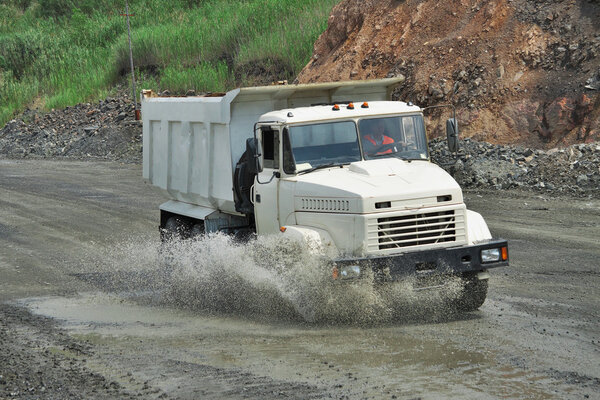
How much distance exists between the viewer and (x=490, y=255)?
9.50 meters

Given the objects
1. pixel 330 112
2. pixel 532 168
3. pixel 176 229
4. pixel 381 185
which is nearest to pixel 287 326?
pixel 381 185

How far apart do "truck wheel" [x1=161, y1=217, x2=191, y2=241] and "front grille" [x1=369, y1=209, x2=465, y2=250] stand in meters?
4.81

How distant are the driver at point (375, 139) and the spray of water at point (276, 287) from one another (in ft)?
5.02

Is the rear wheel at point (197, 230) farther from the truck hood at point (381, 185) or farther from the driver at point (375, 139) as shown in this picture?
the driver at point (375, 139)

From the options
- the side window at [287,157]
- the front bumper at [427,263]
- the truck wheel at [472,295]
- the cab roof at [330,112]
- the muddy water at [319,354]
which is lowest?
the muddy water at [319,354]

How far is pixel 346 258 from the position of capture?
9047 millimetres

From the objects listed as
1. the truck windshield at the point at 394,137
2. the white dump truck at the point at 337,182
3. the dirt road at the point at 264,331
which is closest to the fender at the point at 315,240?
the white dump truck at the point at 337,182

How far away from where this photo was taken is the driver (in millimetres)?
10289

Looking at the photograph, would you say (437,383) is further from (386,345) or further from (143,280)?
(143,280)

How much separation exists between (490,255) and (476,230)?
39 cm

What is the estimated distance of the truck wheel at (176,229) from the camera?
13.4m

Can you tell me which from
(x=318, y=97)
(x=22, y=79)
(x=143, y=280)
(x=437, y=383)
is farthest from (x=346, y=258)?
(x=22, y=79)

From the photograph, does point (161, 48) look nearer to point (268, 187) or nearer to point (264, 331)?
point (268, 187)

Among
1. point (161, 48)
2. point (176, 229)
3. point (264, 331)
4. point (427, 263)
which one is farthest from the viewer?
point (161, 48)
